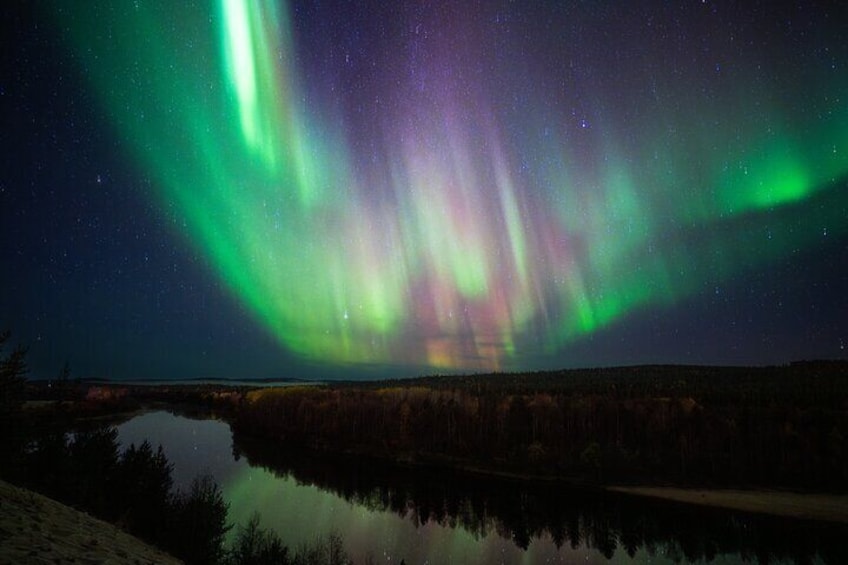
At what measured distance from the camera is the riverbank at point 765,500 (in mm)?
48625

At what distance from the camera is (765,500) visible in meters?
54.0

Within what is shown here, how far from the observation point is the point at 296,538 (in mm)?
34938

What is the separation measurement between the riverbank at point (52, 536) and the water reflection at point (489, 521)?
22070 mm

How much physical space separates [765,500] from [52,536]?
67.4m

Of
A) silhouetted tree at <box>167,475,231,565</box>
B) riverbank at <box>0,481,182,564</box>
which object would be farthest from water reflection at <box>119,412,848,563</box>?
riverbank at <box>0,481,182,564</box>

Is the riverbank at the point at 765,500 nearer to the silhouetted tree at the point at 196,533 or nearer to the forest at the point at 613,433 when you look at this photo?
the forest at the point at 613,433

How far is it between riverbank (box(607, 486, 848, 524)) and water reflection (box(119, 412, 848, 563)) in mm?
2671

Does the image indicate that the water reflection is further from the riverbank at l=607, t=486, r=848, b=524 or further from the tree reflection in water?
the riverbank at l=607, t=486, r=848, b=524

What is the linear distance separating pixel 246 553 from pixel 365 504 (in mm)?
31930

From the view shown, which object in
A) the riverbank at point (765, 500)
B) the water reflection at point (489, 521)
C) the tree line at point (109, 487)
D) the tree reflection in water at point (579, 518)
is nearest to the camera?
the tree line at point (109, 487)

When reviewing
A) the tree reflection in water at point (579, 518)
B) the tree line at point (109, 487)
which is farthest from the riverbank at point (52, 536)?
the tree reflection in water at point (579, 518)

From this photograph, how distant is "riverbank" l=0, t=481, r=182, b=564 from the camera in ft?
28.8

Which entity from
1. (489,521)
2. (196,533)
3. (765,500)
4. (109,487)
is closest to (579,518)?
(489,521)

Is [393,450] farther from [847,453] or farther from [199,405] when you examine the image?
[199,405]
